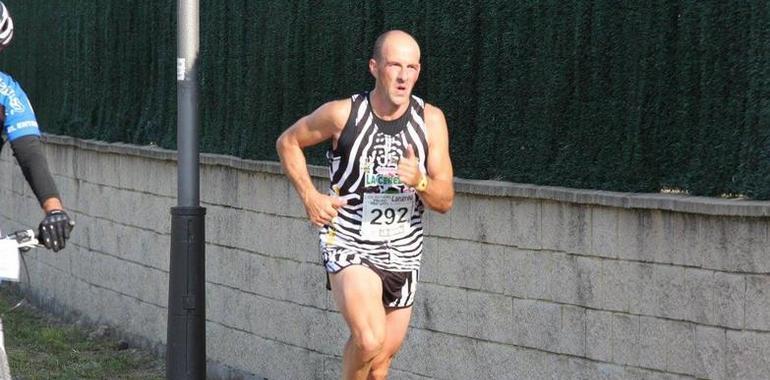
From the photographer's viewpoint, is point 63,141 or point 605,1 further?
point 63,141

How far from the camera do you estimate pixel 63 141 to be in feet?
50.9

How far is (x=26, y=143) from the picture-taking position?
7.20 m

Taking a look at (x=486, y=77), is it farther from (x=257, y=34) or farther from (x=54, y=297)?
(x=54, y=297)

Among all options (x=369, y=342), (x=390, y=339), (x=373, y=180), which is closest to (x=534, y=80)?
(x=373, y=180)

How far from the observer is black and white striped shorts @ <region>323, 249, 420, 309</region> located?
8.04 m

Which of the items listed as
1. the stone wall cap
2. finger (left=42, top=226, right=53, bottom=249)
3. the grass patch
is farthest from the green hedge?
finger (left=42, top=226, right=53, bottom=249)

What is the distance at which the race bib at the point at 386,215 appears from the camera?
803 cm

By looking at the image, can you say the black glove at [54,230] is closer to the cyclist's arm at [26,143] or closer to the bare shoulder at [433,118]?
the cyclist's arm at [26,143]

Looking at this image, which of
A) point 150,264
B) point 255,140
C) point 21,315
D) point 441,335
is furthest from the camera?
point 21,315

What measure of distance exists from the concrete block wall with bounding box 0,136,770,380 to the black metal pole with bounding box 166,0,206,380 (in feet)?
2.55

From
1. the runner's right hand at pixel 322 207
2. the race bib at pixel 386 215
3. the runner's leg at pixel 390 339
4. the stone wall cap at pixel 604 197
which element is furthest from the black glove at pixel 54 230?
the stone wall cap at pixel 604 197

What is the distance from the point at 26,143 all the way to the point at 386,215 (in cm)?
181

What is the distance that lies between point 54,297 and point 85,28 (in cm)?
265

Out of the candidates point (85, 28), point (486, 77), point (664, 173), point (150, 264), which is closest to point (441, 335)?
point (486, 77)
